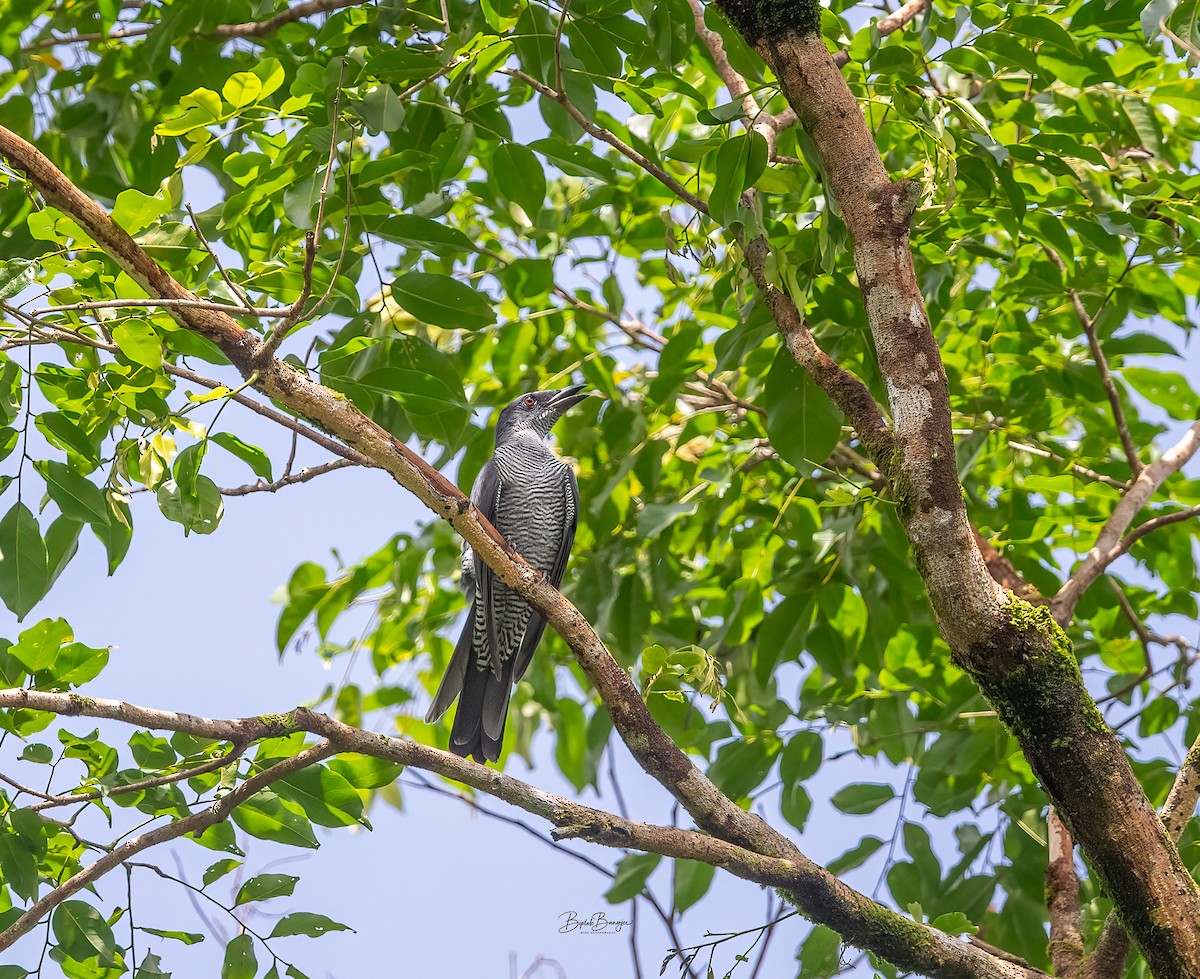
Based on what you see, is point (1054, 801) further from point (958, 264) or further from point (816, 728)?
point (958, 264)

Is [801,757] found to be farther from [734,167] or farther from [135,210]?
[135,210]

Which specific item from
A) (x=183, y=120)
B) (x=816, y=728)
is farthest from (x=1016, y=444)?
(x=183, y=120)

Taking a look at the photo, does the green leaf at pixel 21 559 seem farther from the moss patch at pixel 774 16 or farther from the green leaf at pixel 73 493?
the moss patch at pixel 774 16

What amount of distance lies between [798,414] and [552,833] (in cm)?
126

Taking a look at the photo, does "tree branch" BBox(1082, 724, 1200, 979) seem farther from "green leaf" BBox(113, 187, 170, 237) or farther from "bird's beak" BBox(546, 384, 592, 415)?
"bird's beak" BBox(546, 384, 592, 415)

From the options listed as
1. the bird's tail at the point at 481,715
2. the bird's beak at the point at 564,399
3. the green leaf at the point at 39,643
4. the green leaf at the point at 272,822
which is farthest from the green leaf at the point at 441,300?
the bird's beak at the point at 564,399

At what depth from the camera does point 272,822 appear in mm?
2457

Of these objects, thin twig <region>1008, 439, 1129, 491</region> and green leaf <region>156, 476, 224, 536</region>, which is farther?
thin twig <region>1008, 439, 1129, 491</region>

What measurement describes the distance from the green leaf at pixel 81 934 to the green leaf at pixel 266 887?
0.93ft

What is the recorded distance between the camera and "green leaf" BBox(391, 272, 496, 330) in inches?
117

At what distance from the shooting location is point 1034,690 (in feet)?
7.25

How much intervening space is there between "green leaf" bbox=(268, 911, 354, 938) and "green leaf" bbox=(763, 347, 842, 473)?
1572mm

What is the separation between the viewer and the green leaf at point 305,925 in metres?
2.46

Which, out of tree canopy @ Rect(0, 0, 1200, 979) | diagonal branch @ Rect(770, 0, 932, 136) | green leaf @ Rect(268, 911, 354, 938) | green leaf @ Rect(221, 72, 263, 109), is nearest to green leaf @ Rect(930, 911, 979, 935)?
tree canopy @ Rect(0, 0, 1200, 979)
